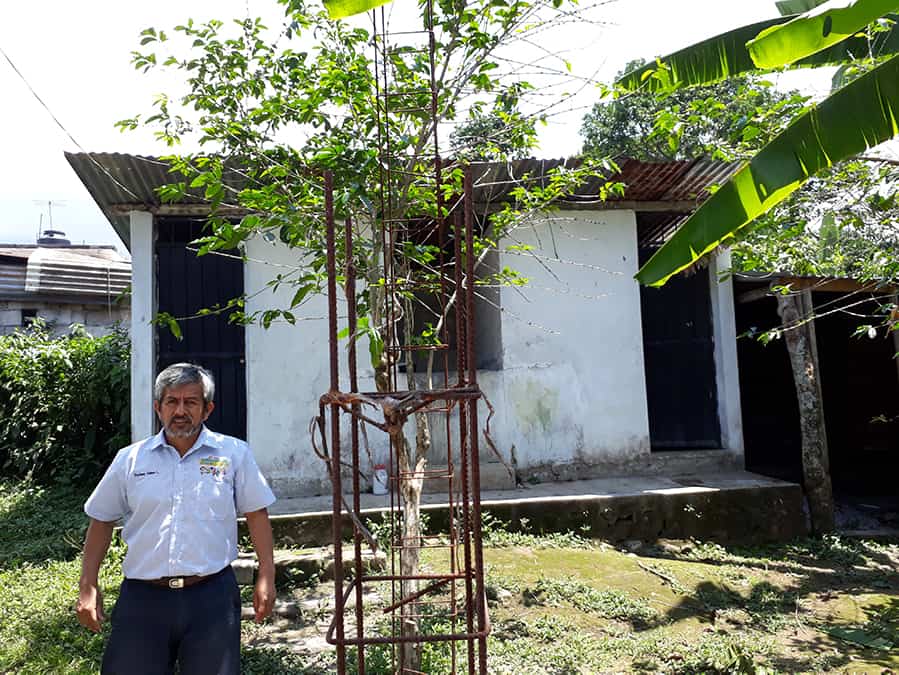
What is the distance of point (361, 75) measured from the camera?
3.21 meters

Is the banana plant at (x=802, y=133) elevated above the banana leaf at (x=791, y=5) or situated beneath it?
situated beneath

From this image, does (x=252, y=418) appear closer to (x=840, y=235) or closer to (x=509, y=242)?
(x=509, y=242)

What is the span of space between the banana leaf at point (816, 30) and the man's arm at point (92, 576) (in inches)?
114

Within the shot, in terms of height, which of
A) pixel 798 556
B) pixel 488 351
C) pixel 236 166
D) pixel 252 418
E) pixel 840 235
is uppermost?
pixel 236 166

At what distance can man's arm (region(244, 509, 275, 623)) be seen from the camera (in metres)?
2.56

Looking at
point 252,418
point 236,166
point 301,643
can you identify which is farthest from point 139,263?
point 301,643

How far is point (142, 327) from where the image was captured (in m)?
6.72

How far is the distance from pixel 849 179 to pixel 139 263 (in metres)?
5.97

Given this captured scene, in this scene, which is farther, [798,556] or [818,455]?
[818,455]

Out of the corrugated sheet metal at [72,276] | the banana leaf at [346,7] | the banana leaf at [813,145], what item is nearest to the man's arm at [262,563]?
the banana leaf at [346,7]

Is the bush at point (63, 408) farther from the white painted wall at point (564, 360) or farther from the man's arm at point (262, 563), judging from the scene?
the man's arm at point (262, 563)

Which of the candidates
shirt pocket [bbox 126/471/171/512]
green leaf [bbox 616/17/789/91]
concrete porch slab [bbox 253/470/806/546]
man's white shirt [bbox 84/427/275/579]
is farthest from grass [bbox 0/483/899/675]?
green leaf [bbox 616/17/789/91]

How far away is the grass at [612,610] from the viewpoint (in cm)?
397

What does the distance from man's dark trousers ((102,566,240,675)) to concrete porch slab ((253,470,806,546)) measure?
3545mm
